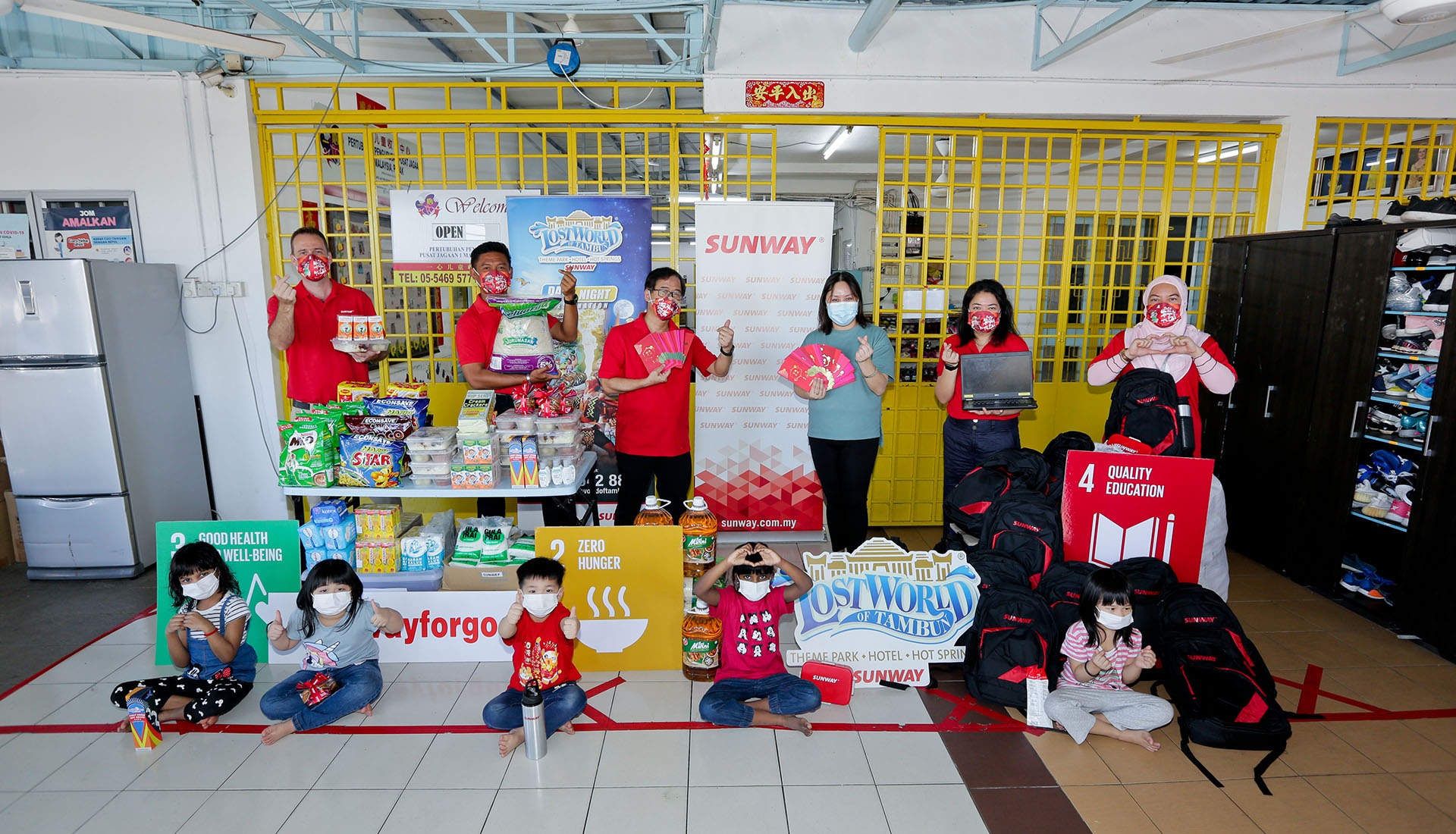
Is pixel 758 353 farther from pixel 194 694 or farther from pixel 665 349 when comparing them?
pixel 194 694

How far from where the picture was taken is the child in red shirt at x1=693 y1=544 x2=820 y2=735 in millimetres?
3049

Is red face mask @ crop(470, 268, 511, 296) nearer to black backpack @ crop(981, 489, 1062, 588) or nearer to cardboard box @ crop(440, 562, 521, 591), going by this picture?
cardboard box @ crop(440, 562, 521, 591)

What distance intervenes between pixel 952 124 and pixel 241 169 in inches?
205

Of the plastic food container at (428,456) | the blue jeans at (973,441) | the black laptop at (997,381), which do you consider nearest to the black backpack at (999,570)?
the blue jeans at (973,441)

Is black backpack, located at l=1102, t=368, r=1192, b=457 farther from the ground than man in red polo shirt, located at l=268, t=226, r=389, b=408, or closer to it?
closer to it

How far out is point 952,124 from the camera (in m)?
5.23

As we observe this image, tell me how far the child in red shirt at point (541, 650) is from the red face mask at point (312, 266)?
2206 millimetres

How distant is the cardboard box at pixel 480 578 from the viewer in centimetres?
357

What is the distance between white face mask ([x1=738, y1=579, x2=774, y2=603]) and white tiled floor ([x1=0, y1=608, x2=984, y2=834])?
0.56m

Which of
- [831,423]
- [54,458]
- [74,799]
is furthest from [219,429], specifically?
[831,423]

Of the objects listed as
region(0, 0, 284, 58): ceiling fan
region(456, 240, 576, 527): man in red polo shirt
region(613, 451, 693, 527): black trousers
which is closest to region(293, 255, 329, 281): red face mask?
region(456, 240, 576, 527): man in red polo shirt

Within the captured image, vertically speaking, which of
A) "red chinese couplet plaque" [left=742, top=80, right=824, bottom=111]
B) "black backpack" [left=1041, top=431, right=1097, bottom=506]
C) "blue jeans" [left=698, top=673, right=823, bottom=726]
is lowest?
"blue jeans" [left=698, top=673, right=823, bottom=726]

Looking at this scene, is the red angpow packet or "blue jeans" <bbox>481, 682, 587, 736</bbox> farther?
the red angpow packet

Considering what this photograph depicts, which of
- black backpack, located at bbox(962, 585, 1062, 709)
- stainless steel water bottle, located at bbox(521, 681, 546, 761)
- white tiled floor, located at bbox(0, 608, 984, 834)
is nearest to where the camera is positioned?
white tiled floor, located at bbox(0, 608, 984, 834)
